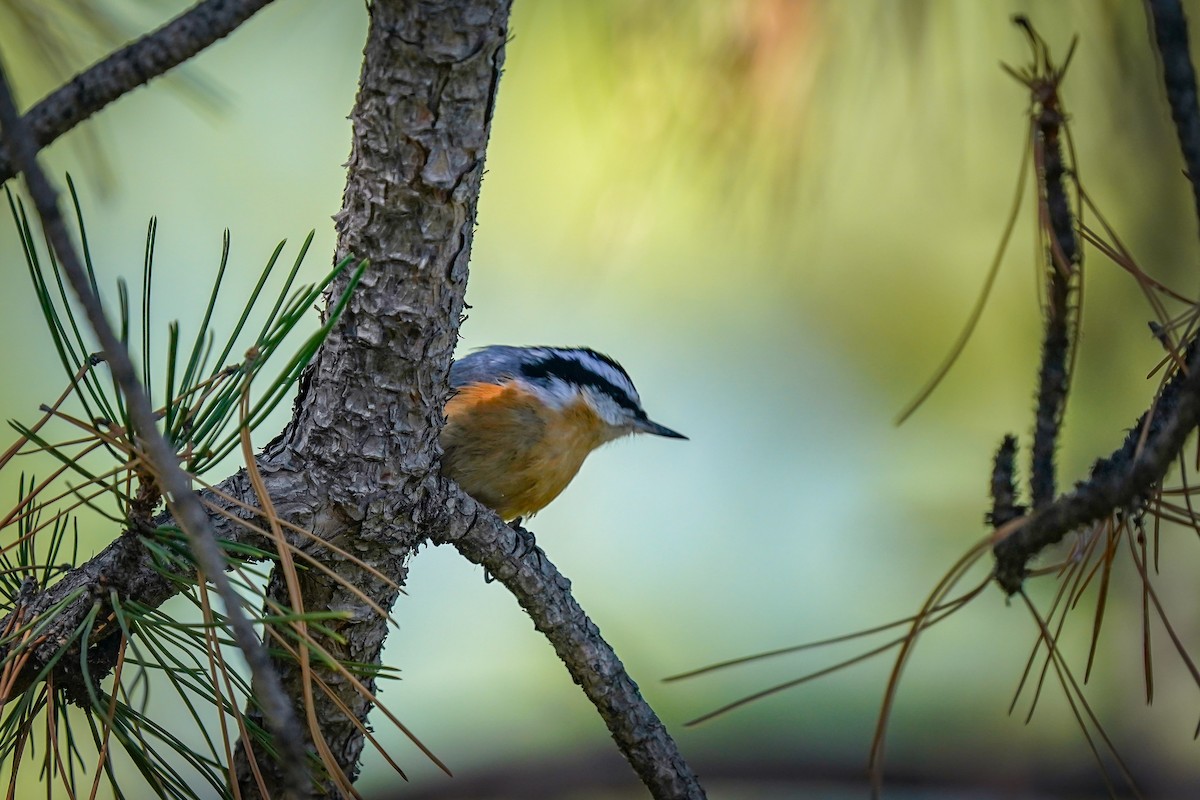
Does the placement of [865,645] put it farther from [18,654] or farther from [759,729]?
[18,654]

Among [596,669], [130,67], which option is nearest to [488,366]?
[596,669]

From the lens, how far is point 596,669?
3.25 feet

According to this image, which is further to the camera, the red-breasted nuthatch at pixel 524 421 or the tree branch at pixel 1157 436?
the red-breasted nuthatch at pixel 524 421

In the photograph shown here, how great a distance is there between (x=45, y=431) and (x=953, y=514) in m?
1.52

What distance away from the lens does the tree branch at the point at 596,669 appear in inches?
38.6

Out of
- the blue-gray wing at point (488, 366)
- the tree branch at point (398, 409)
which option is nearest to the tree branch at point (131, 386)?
the tree branch at point (398, 409)

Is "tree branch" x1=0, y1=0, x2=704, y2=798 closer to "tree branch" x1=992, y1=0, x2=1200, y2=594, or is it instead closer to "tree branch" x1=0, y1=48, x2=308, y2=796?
"tree branch" x1=0, y1=48, x2=308, y2=796

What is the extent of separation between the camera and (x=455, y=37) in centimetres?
70

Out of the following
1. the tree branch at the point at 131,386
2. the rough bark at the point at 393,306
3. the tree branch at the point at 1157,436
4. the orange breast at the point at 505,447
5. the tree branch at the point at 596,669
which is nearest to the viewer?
the tree branch at the point at 131,386

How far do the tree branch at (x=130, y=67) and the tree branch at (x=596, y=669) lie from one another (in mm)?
530

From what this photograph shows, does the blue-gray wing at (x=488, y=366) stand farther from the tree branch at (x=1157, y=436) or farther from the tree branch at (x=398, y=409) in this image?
the tree branch at (x=1157, y=436)

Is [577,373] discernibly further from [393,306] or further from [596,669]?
[393,306]

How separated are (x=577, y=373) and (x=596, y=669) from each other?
62cm

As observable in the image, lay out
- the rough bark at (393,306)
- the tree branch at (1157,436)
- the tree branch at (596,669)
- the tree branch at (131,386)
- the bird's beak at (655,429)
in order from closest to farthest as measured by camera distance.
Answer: the tree branch at (131,386)
the tree branch at (1157,436)
the rough bark at (393,306)
the tree branch at (596,669)
the bird's beak at (655,429)
